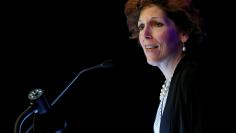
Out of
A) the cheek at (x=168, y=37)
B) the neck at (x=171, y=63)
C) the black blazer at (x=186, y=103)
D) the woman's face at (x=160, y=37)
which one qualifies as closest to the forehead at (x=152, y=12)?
the woman's face at (x=160, y=37)

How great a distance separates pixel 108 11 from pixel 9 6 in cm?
89

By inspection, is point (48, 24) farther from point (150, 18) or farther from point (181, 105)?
point (181, 105)

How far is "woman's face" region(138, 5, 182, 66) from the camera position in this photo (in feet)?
6.57

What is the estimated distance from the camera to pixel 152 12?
6.79ft

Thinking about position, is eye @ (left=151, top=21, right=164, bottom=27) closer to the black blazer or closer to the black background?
the black blazer

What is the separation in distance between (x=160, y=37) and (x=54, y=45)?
151cm

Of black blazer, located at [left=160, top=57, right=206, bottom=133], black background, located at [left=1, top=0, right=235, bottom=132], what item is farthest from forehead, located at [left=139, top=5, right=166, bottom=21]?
black background, located at [left=1, top=0, right=235, bottom=132]

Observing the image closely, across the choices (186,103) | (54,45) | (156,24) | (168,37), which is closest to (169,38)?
(168,37)

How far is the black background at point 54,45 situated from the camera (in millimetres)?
3158

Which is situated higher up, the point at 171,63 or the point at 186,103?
the point at 171,63

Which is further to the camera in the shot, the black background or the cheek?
the black background

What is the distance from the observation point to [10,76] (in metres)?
3.15

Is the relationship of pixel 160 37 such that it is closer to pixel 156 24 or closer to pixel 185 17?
pixel 156 24

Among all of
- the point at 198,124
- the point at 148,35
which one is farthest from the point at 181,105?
the point at 148,35
